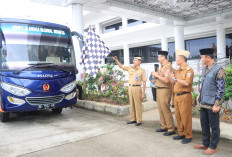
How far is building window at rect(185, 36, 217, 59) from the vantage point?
1187cm

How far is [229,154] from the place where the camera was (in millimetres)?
3289

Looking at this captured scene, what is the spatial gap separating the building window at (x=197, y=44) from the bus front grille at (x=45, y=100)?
9.59 meters

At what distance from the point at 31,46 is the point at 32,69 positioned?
694 mm

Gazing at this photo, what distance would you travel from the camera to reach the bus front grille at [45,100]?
205 inches

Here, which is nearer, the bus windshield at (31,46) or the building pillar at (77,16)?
the bus windshield at (31,46)

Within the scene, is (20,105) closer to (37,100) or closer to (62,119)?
(37,100)

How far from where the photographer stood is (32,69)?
17.1ft

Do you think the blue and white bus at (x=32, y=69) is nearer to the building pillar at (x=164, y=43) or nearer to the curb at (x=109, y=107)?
the curb at (x=109, y=107)

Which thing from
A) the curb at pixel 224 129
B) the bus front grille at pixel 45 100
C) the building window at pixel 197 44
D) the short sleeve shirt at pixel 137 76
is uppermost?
the building window at pixel 197 44

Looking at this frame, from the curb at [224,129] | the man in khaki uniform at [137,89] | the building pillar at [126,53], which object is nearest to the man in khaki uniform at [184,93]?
the curb at [224,129]

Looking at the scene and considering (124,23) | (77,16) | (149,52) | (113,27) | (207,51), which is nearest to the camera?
(207,51)

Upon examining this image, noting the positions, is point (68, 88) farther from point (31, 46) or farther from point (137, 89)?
point (137, 89)

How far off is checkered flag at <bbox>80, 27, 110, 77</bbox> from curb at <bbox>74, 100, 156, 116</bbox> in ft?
3.83

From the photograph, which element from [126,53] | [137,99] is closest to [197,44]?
[126,53]
